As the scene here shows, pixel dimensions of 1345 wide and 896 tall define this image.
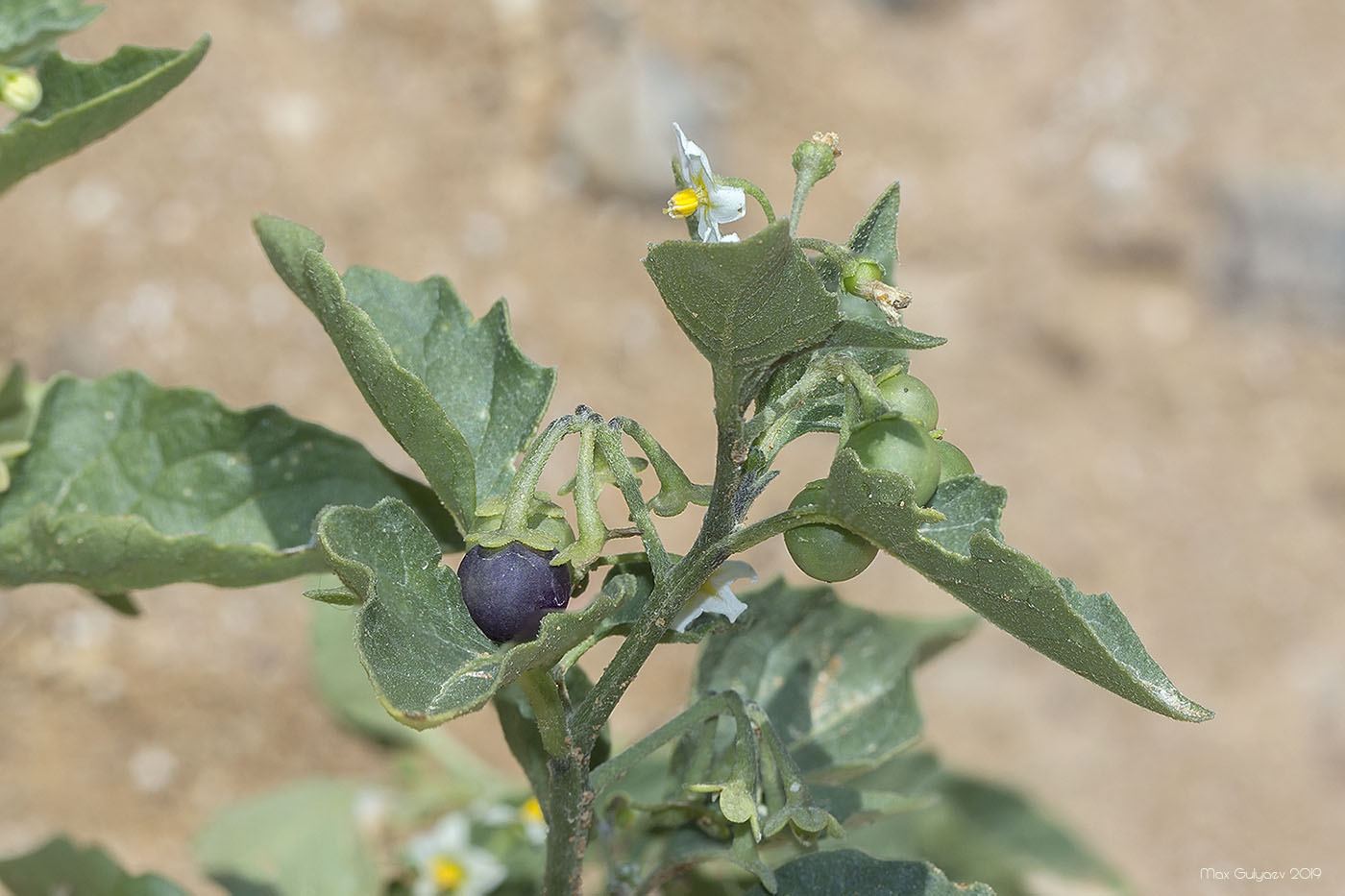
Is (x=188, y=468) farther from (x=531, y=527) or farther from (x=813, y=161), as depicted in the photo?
(x=813, y=161)

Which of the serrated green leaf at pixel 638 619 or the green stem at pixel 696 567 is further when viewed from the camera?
the serrated green leaf at pixel 638 619

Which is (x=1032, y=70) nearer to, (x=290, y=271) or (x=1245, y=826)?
(x=1245, y=826)

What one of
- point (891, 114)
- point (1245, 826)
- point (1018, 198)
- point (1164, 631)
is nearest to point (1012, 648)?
point (1164, 631)

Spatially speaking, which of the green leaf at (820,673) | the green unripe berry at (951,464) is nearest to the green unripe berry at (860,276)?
the green unripe berry at (951,464)

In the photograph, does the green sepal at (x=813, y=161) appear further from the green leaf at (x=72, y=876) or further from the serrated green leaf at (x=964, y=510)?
the green leaf at (x=72, y=876)

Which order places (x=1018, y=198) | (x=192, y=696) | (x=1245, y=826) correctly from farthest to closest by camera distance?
(x=1018, y=198) < (x=1245, y=826) < (x=192, y=696)
